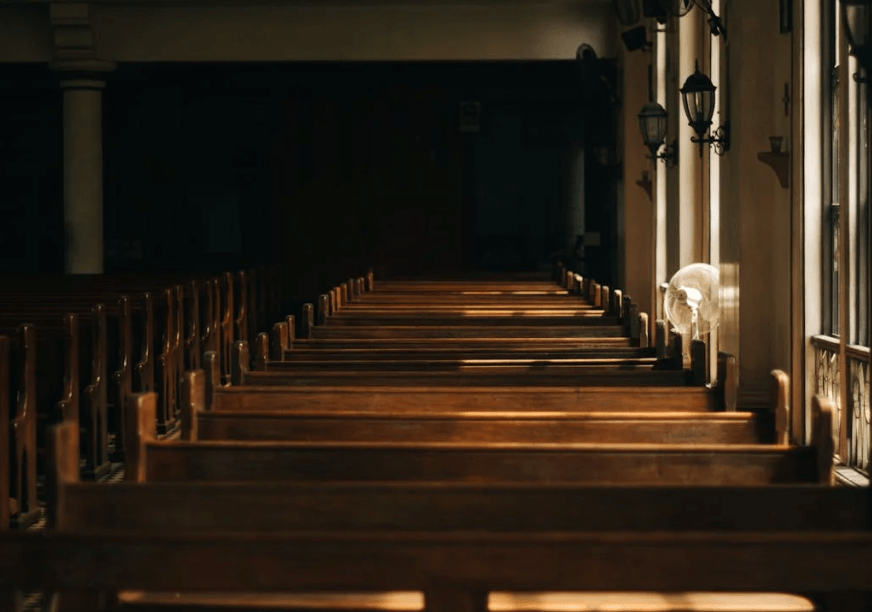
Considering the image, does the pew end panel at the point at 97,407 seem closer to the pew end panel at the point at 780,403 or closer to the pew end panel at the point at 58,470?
the pew end panel at the point at 780,403

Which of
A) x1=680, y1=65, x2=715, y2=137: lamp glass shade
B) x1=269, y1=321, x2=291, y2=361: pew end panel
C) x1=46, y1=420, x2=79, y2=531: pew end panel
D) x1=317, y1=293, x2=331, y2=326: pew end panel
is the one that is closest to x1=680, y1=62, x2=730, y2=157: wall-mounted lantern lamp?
x1=680, y1=65, x2=715, y2=137: lamp glass shade

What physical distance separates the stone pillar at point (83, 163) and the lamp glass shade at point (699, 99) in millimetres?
7749

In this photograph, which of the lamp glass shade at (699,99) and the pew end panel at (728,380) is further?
the lamp glass shade at (699,99)

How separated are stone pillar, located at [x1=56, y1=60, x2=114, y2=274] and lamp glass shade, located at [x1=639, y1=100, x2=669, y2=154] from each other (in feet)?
21.4

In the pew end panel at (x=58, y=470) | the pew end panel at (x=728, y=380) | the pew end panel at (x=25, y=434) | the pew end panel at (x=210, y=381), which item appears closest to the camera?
the pew end panel at (x=58, y=470)

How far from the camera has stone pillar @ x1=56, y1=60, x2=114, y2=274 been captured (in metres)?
14.2

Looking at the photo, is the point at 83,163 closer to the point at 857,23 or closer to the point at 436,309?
the point at 436,309

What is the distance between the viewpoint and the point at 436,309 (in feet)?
29.6

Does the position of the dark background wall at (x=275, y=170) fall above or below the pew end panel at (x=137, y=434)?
above

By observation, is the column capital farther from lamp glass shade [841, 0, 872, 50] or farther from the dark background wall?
lamp glass shade [841, 0, 872, 50]

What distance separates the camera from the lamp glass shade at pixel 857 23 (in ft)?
11.8

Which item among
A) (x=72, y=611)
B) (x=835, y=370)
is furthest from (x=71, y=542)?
(x=835, y=370)

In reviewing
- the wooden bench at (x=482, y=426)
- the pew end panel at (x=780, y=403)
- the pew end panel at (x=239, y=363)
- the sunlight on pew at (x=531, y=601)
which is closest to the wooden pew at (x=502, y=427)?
the wooden bench at (x=482, y=426)

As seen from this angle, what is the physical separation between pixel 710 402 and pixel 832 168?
11.0 ft
